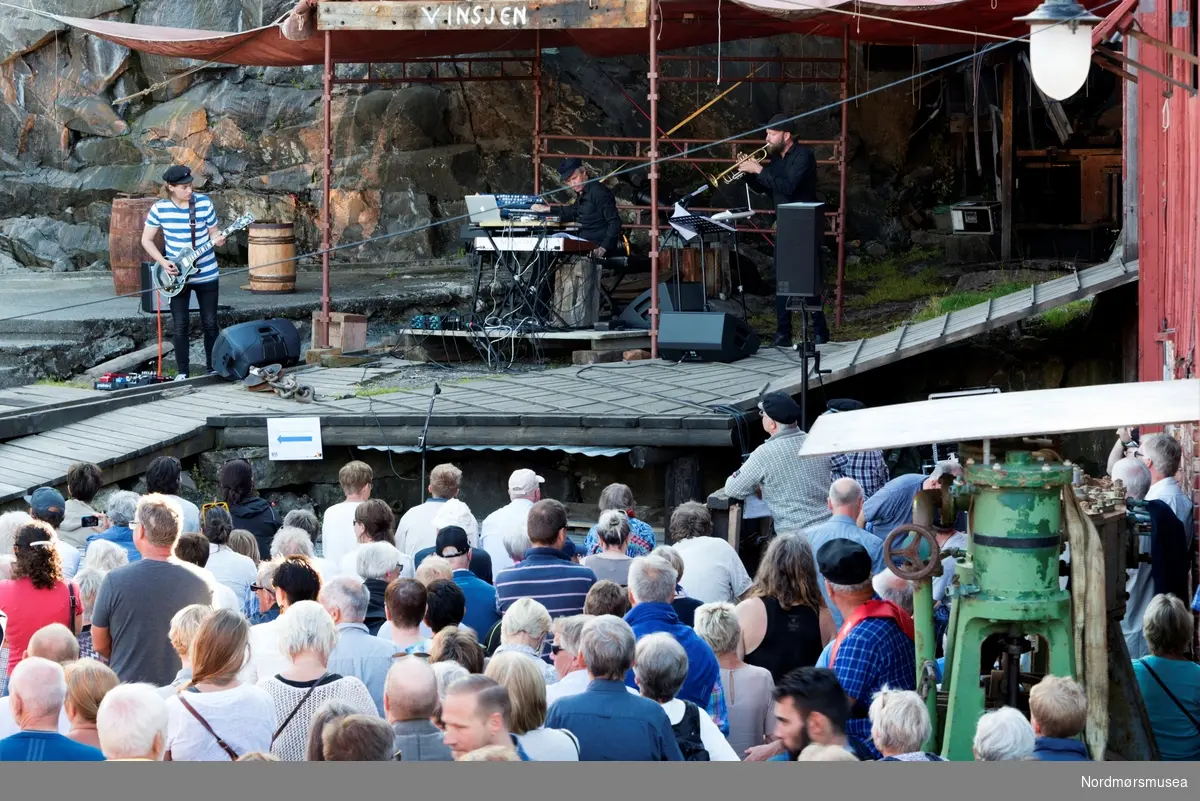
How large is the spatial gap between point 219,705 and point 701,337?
7.52 meters

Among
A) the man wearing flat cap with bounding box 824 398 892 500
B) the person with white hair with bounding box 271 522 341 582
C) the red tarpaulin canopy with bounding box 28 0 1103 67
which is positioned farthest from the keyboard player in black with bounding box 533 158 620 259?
the person with white hair with bounding box 271 522 341 582

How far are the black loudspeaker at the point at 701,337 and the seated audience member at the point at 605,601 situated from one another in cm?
641

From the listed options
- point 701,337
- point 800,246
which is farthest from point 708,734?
point 701,337

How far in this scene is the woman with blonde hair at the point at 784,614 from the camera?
5.19 meters

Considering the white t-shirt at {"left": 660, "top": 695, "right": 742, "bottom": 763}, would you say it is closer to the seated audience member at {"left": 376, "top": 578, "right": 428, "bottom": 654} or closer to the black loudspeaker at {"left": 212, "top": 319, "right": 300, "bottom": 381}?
the seated audience member at {"left": 376, "top": 578, "right": 428, "bottom": 654}

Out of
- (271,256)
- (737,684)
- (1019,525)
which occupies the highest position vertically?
(271,256)

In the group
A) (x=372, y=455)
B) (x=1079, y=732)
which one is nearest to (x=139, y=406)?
(x=372, y=455)

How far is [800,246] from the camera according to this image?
9.85 m

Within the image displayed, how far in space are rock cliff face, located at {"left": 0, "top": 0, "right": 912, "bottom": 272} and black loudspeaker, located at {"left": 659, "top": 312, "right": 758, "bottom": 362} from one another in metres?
4.12

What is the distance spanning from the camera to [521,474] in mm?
7203

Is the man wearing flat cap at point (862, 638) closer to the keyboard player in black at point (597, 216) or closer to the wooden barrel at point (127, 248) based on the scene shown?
the keyboard player in black at point (597, 216)

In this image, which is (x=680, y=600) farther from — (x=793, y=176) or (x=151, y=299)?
(x=151, y=299)

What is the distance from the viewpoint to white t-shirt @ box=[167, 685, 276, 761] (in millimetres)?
4125

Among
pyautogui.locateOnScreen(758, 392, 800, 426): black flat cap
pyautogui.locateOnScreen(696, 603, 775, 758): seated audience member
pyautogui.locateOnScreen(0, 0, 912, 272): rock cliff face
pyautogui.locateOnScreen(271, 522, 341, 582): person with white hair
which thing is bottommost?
pyautogui.locateOnScreen(696, 603, 775, 758): seated audience member
